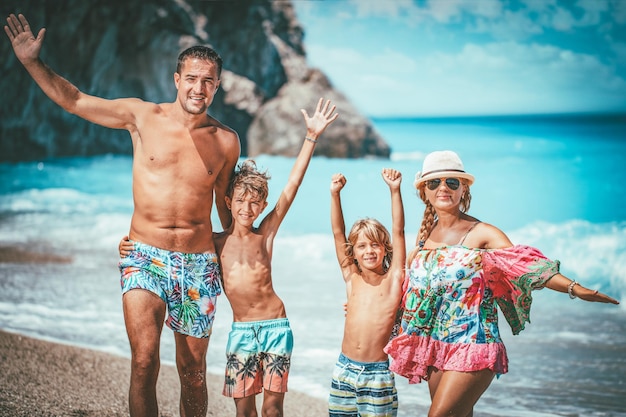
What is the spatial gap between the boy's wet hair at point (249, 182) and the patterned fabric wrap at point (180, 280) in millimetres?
396

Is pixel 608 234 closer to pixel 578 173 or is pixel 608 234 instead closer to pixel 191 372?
pixel 191 372

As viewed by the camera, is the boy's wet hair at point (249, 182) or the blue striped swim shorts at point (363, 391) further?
the boy's wet hair at point (249, 182)

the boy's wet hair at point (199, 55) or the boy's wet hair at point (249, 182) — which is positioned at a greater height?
the boy's wet hair at point (199, 55)

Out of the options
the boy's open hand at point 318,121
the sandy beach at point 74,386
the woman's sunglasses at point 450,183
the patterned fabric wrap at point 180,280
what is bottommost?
the sandy beach at point 74,386

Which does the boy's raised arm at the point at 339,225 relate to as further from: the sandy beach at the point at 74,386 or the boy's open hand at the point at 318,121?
the sandy beach at the point at 74,386

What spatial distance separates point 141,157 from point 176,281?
0.65 m

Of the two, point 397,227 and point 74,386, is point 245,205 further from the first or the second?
point 74,386

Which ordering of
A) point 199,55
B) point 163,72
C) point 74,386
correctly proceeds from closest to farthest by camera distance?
point 199,55 → point 74,386 → point 163,72

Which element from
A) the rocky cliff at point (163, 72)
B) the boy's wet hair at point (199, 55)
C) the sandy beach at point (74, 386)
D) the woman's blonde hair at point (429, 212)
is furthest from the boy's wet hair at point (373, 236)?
the rocky cliff at point (163, 72)

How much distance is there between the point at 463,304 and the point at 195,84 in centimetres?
171

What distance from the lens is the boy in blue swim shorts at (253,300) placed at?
3369 mm

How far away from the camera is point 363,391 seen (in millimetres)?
3281

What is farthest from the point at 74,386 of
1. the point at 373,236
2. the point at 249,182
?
the point at 373,236

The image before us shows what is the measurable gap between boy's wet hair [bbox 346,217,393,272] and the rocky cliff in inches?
715
